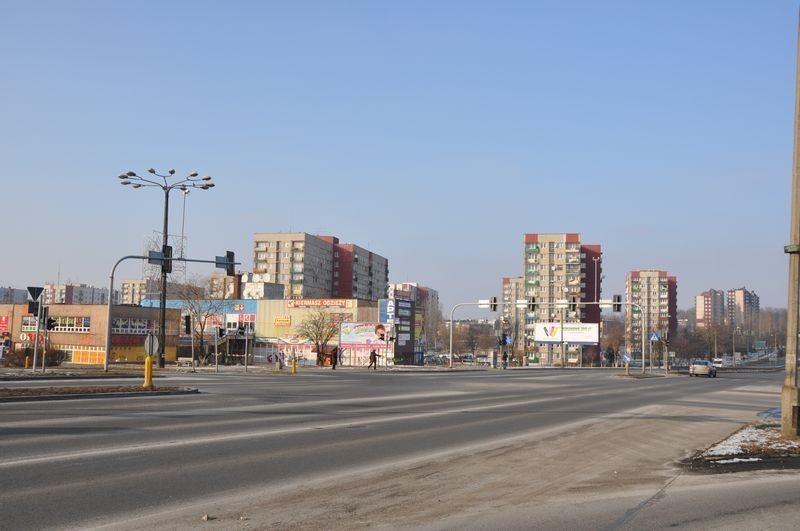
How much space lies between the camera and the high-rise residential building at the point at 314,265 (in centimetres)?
15712

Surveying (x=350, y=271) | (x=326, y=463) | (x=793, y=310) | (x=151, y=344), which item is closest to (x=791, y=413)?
(x=793, y=310)

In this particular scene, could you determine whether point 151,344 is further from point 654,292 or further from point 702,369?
point 654,292

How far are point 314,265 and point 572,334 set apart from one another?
255 feet

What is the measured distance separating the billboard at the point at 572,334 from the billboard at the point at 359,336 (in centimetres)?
3169

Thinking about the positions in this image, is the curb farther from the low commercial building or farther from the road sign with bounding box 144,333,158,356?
the low commercial building

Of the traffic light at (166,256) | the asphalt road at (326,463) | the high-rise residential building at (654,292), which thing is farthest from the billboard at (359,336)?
the high-rise residential building at (654,292)

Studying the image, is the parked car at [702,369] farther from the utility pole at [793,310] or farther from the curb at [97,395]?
the utility pole at [793,310]

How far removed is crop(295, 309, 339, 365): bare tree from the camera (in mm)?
78556

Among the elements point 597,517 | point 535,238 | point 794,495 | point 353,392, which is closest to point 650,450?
point 794,495

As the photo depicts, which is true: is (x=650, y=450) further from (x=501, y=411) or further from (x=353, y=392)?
(x=353, y=392)

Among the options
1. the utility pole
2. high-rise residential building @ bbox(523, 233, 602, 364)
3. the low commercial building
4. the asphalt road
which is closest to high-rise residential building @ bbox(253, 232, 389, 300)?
high-rise residential building @ bbox(523, 233, 602, 364)

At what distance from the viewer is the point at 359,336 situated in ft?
244

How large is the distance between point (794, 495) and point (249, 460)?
7.30 m

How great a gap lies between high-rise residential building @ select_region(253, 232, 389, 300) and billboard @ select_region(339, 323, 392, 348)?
247 ft
